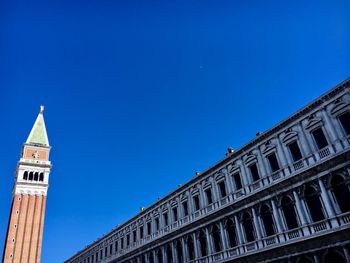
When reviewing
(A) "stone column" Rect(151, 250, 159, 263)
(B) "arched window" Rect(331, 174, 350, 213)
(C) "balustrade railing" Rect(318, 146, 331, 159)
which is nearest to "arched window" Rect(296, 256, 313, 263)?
(B) "arched window" Rect(331, 174, 350, 213)

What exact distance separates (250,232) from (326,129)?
8667mm

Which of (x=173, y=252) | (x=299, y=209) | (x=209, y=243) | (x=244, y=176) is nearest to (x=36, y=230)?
(x=173, y=252)

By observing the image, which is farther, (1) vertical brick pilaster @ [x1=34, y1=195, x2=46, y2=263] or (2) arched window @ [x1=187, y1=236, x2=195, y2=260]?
(1) vertical brick pilaster @ [x1=34, y1=195, x2=46, y2=263]

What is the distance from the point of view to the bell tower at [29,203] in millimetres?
54125

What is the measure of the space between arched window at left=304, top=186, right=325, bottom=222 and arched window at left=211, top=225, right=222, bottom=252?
26.6 feet

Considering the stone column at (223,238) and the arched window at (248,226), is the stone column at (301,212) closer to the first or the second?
the arched window at (248,226)

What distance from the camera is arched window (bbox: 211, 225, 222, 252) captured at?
25.0 meters

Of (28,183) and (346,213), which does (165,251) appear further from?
(28,183)

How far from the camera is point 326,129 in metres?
19.6

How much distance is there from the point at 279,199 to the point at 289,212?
1.02 metres

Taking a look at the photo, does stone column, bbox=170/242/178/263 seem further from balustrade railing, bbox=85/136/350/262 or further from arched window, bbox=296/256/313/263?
arched window, bbox=296/256/313/263

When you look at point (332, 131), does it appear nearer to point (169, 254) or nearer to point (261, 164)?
point (261, 164)

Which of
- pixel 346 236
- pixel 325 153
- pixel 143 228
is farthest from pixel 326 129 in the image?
pixel 143 228

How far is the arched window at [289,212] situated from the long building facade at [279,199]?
60 millimetres
